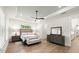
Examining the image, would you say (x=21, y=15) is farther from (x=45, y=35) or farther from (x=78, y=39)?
(x=78, y=39)

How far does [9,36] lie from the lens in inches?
65.2

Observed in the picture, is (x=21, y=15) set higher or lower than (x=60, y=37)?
higher

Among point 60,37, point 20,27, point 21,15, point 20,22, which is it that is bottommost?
point 60,37

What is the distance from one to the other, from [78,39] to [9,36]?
237 centimetres
